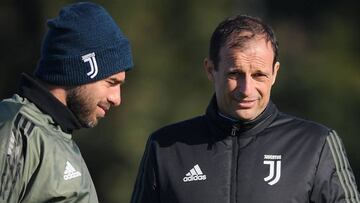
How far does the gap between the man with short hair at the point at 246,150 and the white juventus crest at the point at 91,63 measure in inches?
24.5

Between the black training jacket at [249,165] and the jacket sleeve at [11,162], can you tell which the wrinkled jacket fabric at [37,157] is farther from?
the black training jacket at [249,165]

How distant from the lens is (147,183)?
18.7 feet

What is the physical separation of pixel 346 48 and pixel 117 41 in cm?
1033

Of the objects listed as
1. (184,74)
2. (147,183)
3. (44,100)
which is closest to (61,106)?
(44,100)

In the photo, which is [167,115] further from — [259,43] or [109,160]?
[259,43]

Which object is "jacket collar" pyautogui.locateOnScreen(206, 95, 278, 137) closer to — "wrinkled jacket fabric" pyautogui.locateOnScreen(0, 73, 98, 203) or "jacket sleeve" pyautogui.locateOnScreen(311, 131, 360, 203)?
"jacket sleeve" pyautogui.locateOnScreen(311, 131, 360, 203)

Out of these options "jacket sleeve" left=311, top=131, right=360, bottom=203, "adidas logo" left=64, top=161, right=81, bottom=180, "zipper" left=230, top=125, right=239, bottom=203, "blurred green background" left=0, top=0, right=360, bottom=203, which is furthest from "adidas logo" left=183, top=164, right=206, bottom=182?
"blurred green background" left=0, top=0, right=360, bottom=203

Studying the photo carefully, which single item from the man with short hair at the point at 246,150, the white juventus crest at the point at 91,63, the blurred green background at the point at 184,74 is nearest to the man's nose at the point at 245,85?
the man with short hair at the point at 246,150

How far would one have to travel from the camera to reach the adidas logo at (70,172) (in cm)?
508

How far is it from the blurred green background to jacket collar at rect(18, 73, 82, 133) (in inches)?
386

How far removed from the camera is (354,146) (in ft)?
48.8

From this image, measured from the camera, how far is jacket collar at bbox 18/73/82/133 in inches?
204

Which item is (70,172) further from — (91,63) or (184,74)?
(184,74)

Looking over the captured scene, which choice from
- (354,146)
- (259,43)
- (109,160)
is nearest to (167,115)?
(109,160)
